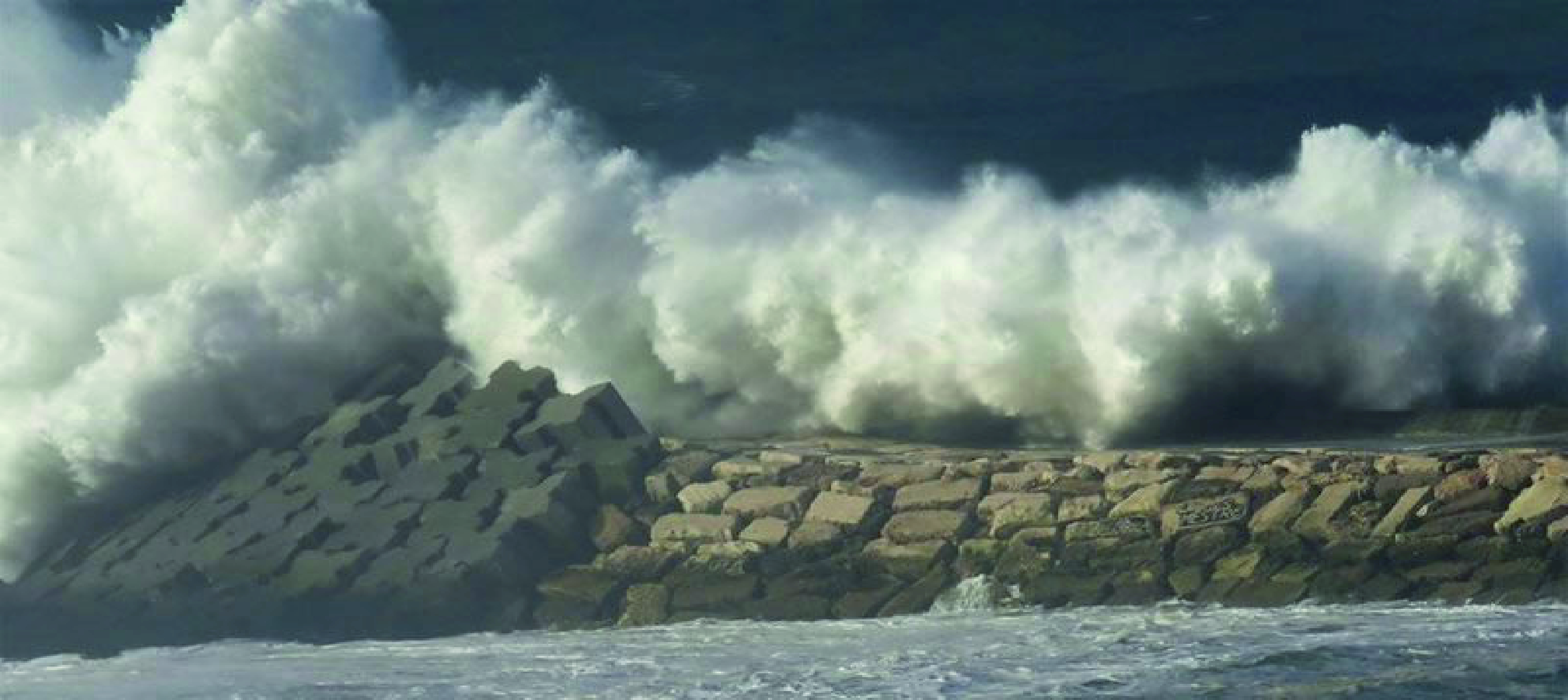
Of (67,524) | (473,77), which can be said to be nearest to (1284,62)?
(473,77)

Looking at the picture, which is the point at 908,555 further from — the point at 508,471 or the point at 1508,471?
the point at 1508,471

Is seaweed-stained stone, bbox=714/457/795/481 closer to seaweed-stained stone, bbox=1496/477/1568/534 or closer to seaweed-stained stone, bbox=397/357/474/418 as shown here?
seaweed-stained stone, bbox=397/357/474/418

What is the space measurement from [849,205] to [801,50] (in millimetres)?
14736

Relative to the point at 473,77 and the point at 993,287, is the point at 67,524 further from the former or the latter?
the point at 473,77

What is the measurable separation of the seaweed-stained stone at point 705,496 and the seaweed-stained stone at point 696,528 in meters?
0.10

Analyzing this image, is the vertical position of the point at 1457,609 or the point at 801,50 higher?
the point at 801,50

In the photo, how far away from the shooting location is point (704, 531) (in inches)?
749

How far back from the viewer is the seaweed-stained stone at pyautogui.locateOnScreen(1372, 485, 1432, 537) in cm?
1730

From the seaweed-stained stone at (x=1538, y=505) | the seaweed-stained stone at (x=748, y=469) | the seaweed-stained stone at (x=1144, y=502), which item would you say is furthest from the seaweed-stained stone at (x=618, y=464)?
the seaweed-stained stone at (x=1538, y=505)

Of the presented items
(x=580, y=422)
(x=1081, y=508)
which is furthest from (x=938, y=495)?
(x=580, y=422)

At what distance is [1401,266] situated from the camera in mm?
22375

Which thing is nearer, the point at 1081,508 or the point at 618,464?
the point at 1081,508

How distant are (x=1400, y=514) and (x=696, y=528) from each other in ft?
14.2

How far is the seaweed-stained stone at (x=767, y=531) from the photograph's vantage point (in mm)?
18719
